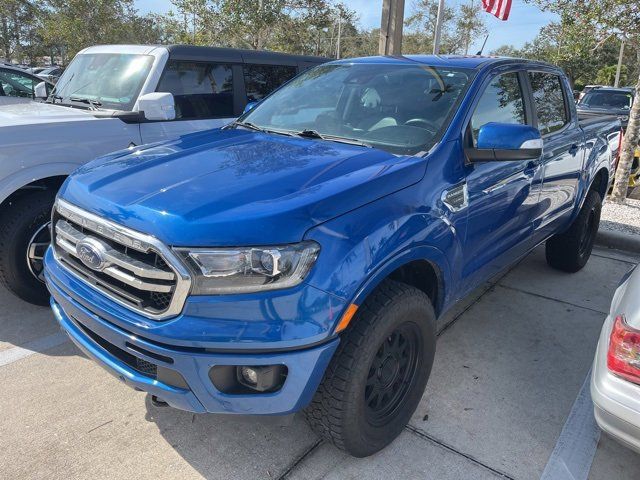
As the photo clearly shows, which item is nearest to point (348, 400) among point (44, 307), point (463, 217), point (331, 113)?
point (463, 217)

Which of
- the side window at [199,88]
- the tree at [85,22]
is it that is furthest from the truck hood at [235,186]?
the tree at [85,22]

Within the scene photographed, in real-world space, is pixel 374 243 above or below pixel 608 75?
above

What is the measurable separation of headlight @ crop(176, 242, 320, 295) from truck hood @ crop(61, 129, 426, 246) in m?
0.04

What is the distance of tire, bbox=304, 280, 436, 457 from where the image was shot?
2.07 metres

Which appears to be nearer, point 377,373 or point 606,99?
point 377,373

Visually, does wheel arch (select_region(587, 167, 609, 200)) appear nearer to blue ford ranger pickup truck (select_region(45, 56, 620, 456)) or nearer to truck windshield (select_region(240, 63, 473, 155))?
blue ford ranger pickup truck (select_region(45, 56, 620, 456))

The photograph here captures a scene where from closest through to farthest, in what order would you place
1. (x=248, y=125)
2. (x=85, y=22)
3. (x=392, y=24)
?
(x=248, y=125)
(x=392, y=24)
(x=85, y=22)

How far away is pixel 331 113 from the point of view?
3143 millimetres

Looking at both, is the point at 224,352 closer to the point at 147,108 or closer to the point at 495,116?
the point at 495,116

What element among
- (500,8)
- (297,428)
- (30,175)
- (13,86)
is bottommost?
(297,428)

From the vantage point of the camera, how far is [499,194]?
297 centimetres

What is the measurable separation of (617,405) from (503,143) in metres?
1.34

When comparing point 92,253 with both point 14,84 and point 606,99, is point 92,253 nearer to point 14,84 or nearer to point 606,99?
point 14,84

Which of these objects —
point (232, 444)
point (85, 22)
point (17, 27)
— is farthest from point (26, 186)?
point (17, 27)
